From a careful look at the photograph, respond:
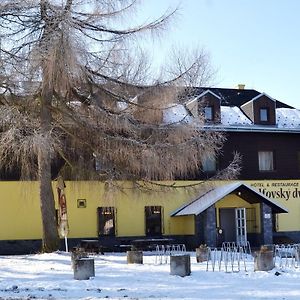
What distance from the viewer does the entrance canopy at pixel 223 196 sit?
29.9 metres

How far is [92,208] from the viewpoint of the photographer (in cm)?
3139

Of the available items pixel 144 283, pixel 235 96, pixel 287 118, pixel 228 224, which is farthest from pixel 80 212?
pixel 144 283

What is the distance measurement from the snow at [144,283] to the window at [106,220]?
12.2 meters

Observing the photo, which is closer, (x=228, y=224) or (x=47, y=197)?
(x=47, y=197)

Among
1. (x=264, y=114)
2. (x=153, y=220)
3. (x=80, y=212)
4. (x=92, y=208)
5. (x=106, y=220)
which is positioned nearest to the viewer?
(x=80, y=212)

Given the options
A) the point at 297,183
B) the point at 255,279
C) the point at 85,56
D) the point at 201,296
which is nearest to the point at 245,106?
the point at 297,183

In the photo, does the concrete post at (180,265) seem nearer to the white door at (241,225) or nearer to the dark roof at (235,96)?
the white door at (241,225)

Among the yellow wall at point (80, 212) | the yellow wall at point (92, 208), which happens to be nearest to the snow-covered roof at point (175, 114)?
the yellow wall at point (92, 208)

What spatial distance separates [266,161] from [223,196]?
205 inches

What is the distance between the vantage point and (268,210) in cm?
3133

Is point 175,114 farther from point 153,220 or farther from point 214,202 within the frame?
point 153,220

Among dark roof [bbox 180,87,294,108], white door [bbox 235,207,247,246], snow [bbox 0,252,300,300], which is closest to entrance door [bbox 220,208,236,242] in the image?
white door [bbox 235,207,247,246]

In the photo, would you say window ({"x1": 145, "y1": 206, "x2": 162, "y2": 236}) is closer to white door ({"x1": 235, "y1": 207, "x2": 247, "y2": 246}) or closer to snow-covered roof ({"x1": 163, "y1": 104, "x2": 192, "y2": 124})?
white door ({"x1": 235, "y1": 207, "x2": 247, "y2": 246})

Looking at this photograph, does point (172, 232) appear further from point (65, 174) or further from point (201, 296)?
point (201, 296)
